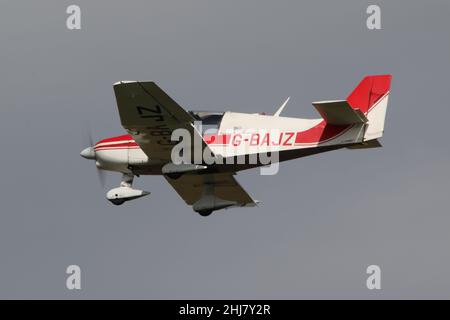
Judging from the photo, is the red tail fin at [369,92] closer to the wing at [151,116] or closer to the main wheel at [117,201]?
the wing at [151,116]

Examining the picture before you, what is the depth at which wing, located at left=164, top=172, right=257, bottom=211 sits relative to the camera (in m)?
26.5

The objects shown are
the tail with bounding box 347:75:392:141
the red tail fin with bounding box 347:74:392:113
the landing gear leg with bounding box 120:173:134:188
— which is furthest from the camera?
the landing gear leg with bounding box 120:173:134:188

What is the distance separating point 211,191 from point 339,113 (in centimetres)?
384

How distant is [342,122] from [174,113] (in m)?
3.29

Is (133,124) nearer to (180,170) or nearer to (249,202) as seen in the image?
(180,170)

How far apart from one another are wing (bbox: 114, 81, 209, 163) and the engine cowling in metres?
1.02

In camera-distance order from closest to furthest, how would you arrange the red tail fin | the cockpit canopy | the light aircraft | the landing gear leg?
1. the light aircraft
2. the red tail fin
3. the cockpit canopy
4. the landing gear leg

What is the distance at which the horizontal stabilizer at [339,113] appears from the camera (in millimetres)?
24141

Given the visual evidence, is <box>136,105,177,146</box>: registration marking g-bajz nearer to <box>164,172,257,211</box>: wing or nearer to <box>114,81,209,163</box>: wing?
<box>114,81,209,163</box>: wing

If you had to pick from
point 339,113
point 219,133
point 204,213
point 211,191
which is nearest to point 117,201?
point 204,213

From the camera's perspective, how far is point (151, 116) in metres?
24.4

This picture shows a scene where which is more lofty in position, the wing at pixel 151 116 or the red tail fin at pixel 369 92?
the red tail fin at pixel 369 92

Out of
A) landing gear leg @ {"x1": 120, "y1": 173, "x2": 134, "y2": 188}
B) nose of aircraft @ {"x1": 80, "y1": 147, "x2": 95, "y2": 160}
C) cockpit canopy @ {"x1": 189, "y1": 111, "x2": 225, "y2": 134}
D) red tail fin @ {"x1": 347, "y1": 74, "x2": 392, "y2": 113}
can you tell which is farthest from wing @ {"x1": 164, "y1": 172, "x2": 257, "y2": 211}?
red tail fin @ {"x1": 347, "y1": 74, "x2": 392, "y2": 113}

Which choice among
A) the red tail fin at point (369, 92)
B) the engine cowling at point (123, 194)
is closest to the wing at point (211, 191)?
the engine cowling at point (123, 194)
